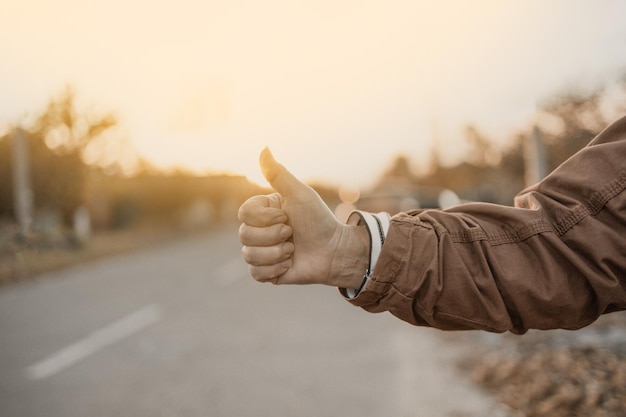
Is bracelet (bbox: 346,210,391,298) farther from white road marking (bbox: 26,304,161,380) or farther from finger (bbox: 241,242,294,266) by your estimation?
white road marking (bbox: 26,304,161,380)

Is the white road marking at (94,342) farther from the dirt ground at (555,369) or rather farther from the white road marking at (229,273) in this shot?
the dirt ground at (555,369)

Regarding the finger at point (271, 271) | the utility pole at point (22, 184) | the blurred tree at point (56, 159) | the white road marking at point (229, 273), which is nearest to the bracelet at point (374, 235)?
the finger at point (271, 271)

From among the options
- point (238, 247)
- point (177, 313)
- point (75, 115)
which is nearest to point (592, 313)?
point (177, 313)

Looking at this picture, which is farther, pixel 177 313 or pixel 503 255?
pixel 177 313

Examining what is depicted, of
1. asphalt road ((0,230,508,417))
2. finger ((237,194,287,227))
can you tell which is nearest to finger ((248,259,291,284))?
finger ((237,194,287,227))

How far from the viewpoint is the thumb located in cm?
212

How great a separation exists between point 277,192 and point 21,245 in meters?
8.34

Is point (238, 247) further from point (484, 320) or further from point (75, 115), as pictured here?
point (484, 320)

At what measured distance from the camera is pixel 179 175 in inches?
1000

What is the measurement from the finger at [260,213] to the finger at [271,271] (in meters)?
0.17

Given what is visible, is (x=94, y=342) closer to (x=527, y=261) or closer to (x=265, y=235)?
(x=265, y=235)

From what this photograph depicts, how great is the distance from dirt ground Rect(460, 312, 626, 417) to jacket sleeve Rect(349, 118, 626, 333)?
1.79 metres

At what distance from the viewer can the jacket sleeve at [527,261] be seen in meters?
1.93

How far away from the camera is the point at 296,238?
7.45 feet
